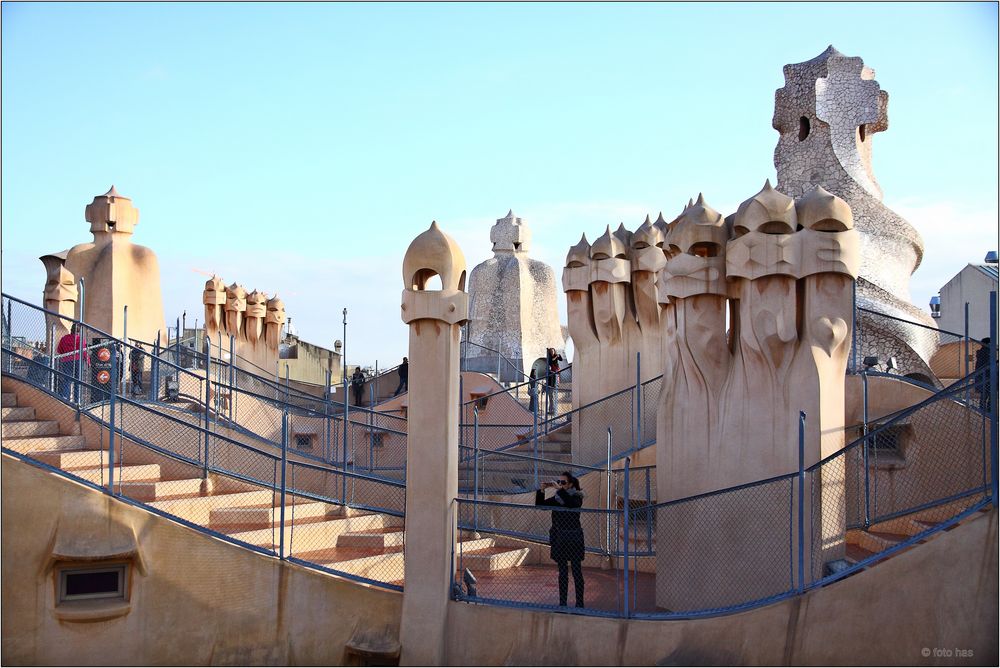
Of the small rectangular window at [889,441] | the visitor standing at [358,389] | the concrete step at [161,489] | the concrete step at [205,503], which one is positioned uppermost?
the visitor standing at [358,389]

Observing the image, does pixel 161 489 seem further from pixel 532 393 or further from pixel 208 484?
pixel 532 393

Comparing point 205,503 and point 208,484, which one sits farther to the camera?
point 208,484

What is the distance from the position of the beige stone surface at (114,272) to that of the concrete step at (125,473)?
6719 millimetres

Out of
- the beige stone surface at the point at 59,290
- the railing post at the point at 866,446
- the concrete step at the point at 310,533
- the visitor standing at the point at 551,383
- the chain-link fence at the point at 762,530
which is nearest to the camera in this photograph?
the chain-link fence at the point at 762,530

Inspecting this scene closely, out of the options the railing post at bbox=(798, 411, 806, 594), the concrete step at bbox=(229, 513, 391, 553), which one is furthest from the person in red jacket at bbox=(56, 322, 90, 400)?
the railing post at bbox=(798, 411, 806, 594)

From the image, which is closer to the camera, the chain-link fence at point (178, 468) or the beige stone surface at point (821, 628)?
the beige stone surface at point (821, 628)

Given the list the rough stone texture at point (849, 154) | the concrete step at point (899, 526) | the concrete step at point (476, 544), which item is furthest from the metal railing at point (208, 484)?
the rough stone texture at point (849, 154)

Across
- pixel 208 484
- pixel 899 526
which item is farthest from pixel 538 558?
pixel 899 526

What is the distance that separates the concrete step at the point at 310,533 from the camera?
35.1 feet

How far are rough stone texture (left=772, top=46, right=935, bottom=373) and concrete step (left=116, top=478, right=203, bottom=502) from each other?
1108 cm

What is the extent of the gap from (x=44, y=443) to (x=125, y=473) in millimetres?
959

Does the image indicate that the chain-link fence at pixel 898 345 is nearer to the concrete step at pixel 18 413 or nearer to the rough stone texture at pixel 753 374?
the rough stone texture at pixel 753 374

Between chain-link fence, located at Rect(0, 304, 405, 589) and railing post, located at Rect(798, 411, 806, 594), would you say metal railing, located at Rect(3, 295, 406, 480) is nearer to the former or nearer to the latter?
chain-link fence, located at Rect(0, 304, 405, 589)

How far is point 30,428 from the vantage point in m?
11.7
